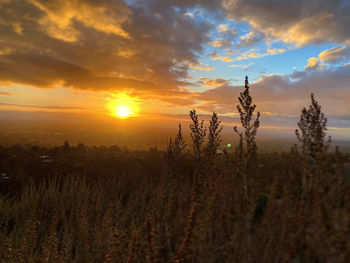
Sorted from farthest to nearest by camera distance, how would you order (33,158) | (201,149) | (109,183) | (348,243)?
(33,158)
(109,183)
(201,149)
(348,243)

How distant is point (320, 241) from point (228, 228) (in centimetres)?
133

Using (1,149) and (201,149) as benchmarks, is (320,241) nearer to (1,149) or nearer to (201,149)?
(201,149)

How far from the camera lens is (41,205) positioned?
24.1 ft

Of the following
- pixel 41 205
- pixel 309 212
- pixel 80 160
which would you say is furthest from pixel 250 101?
pixel 80 160

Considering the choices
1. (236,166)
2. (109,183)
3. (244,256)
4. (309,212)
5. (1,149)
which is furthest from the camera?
(1,149)

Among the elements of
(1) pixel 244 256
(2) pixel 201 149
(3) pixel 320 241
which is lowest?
(1) pixel 244 256

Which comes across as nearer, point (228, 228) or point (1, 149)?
point (228, 228)

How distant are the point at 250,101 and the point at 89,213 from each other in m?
6.34

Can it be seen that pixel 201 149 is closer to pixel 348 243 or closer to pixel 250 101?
pixel 250 101

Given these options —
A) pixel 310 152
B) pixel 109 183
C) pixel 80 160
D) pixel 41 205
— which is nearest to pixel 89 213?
pixel 41 205

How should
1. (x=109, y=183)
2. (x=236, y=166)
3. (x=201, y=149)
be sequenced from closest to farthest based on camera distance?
(x=236, y=166), (x=201, y=149), (x=109, y=183)

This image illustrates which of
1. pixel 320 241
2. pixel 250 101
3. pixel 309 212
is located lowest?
pixel 320 241

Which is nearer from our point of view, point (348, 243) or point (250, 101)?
point (348, 243)

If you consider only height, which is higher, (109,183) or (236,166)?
(236,166)
